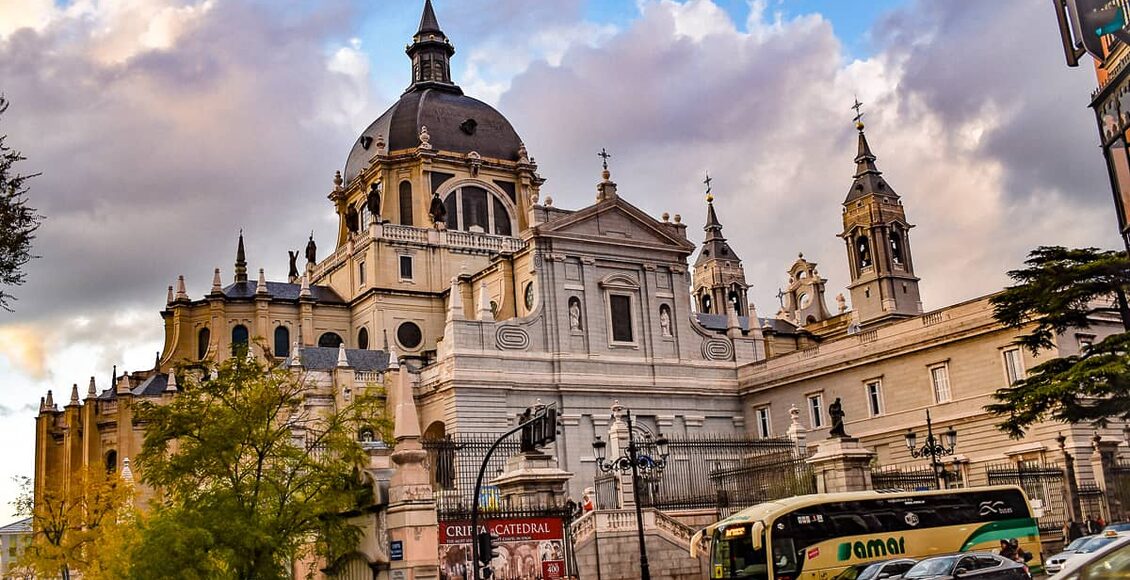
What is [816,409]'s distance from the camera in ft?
168

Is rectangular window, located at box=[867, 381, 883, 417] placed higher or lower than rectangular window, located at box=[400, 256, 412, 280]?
lower

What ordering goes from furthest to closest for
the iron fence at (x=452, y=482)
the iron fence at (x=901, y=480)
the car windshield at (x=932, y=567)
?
1. the iron fence at (x=901, y=480)
2. the iron fence at (x=452, y=482)
3. the car windshield at (x=932, y=567)

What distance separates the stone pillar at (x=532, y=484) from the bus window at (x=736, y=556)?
3828 mm

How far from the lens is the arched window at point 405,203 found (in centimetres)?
6938

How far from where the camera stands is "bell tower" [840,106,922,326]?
8075 centimetres

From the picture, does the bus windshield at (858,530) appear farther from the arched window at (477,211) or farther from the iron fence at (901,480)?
the arched window at (477,211)

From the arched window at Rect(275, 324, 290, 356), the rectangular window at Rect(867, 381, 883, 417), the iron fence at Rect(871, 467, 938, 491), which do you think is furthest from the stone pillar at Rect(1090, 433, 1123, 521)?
the arched window at Rect(275, 324, 290, 356)

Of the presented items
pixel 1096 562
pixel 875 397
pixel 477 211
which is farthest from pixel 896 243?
pixel 1096 562

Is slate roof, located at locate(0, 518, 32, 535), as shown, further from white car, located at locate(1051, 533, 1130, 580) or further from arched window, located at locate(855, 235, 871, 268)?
white car, located at locate(1051, 533, 1130, 580)

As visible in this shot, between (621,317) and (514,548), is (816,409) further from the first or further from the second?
(514,548)

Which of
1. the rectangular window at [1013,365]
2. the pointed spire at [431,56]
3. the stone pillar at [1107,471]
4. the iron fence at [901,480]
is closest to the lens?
the iron fence at [901,480]

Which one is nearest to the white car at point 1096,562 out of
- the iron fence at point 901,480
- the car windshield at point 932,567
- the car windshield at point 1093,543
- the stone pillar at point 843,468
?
the car windshield at point 932,567

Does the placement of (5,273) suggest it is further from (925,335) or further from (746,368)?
(746,368)

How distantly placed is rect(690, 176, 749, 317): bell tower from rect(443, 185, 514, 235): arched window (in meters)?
29.7
